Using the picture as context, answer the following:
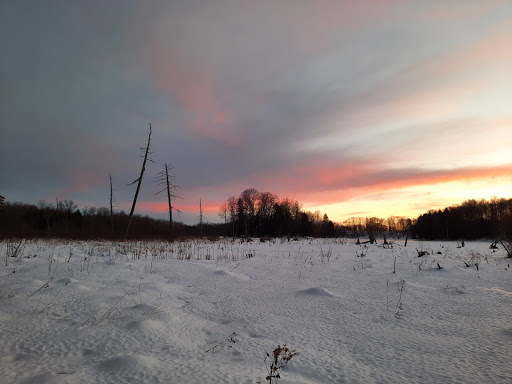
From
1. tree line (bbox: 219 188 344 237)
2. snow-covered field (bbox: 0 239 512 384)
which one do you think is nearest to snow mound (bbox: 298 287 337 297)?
snow-covered field (bbox: 0 239 512 384)

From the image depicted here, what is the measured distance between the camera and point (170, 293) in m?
3.88

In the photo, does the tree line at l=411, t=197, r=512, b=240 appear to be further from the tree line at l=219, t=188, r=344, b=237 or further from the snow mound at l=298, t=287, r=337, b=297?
the snow mound at l=298, t=287, r=337, b=297

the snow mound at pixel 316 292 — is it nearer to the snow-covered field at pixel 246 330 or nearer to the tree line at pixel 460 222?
the snow-covered field at pixel 246 330

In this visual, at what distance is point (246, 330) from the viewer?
8.60ft

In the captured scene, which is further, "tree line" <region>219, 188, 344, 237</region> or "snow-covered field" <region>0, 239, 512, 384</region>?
"tree line" <region>219, 188, 344, 237</region>

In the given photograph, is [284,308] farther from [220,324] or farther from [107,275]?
[107,275]

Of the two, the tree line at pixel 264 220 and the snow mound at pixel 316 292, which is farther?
the tree line at pixel 264 220

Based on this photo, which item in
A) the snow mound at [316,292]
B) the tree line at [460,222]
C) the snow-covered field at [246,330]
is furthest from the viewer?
the tree line at [460,222]

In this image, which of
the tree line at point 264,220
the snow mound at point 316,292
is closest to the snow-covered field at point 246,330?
the snow mound at point 316,292

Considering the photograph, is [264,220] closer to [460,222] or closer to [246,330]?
[460,222]

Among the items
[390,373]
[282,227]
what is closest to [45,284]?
[390,373]

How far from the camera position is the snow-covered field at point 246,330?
1.76 m

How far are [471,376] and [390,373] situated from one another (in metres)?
0.52

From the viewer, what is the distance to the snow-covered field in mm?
1762
